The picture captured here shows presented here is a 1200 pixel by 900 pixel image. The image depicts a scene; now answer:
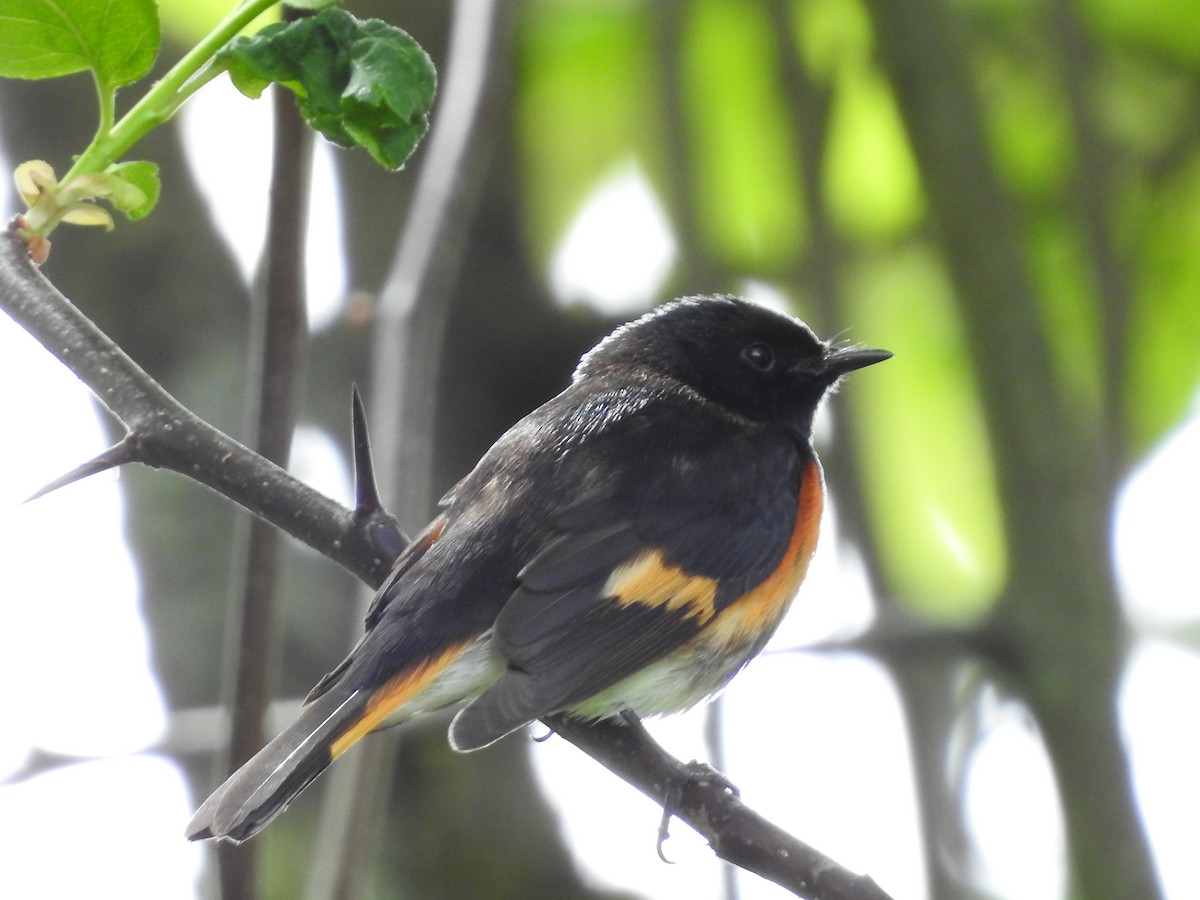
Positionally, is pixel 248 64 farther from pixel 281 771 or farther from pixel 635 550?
pixel 635 550

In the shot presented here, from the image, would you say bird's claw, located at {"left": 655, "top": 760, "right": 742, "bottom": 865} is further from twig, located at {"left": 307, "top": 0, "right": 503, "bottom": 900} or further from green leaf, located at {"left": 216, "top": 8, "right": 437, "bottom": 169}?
green leaf, located at {"left": 216, "top": 8, "right": 437, "bottom": 169}

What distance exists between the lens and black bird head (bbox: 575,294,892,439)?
3.45 metres

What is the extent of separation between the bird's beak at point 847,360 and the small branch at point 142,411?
1.67 meters

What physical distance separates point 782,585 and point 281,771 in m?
1.31

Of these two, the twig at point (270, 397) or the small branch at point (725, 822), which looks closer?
the small branch at point (725, 822)

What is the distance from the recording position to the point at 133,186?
1729 mm

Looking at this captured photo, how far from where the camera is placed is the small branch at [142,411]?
5.90 ft

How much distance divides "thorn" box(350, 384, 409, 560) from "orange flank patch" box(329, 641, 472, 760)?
0.84ft

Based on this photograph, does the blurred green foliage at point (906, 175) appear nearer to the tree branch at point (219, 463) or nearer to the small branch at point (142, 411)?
the tree branch at point (219, 463)

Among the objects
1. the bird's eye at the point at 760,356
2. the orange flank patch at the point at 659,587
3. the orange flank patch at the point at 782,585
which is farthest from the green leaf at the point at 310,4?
the bird's eye at the point at 760,356

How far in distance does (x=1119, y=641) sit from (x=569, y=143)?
254cm

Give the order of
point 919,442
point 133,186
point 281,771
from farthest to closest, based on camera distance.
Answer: point 919,442 < point 281,771 < point 133,186

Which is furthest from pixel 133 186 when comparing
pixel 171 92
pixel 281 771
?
pixel 281 771

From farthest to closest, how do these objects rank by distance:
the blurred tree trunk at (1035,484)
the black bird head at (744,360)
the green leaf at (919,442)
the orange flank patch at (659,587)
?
1. the green leaf at (919,442)
2. the black bird head at (744,360)
3. the blurred tree trunk at (1035,484)
4. the orange flank patch at (659,587)
